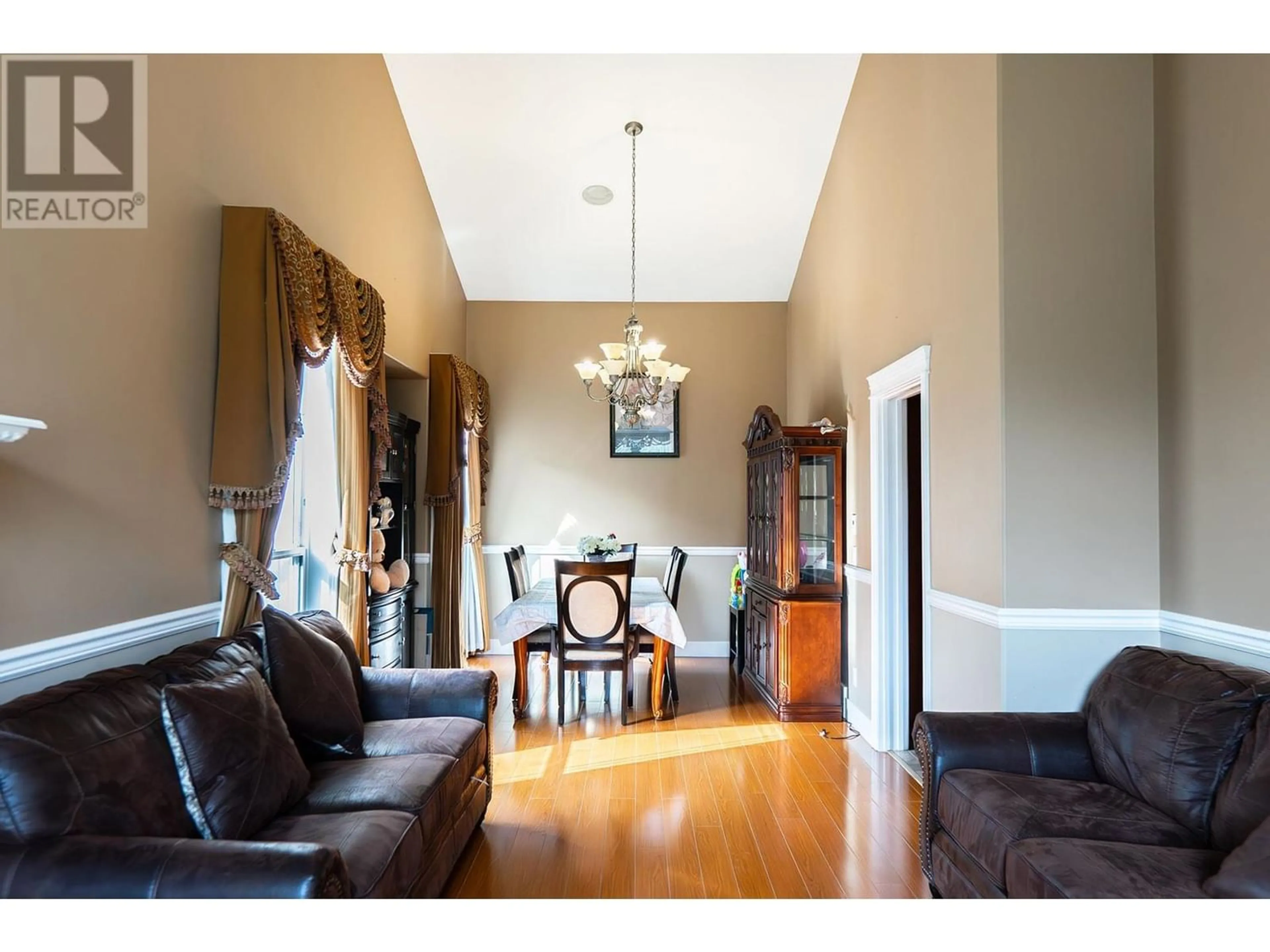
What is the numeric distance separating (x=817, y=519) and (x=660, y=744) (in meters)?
1.75

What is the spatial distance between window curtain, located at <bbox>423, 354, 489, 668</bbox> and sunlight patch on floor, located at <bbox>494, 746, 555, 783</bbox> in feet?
4.73

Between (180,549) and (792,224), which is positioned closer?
(180,549)

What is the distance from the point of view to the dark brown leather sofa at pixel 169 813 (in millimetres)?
1271

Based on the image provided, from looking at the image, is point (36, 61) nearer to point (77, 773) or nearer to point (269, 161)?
point (269, 161)

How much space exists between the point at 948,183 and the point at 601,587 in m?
2.77

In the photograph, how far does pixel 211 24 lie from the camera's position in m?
1.08

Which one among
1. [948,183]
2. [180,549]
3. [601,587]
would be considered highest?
[948,183]

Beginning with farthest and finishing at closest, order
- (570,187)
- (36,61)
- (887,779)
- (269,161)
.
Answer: (570,187) < (887,779) < (269,161) < (36,61)

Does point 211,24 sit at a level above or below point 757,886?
above

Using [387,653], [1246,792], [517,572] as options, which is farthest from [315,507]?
[1246,792]

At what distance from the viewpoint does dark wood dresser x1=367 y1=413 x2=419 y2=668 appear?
3986 mm

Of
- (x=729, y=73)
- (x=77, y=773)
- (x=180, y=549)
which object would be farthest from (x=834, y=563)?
(x=77, y=773)

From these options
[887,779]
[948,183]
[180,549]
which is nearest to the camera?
[180,549]

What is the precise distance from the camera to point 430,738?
2457 millimetres
